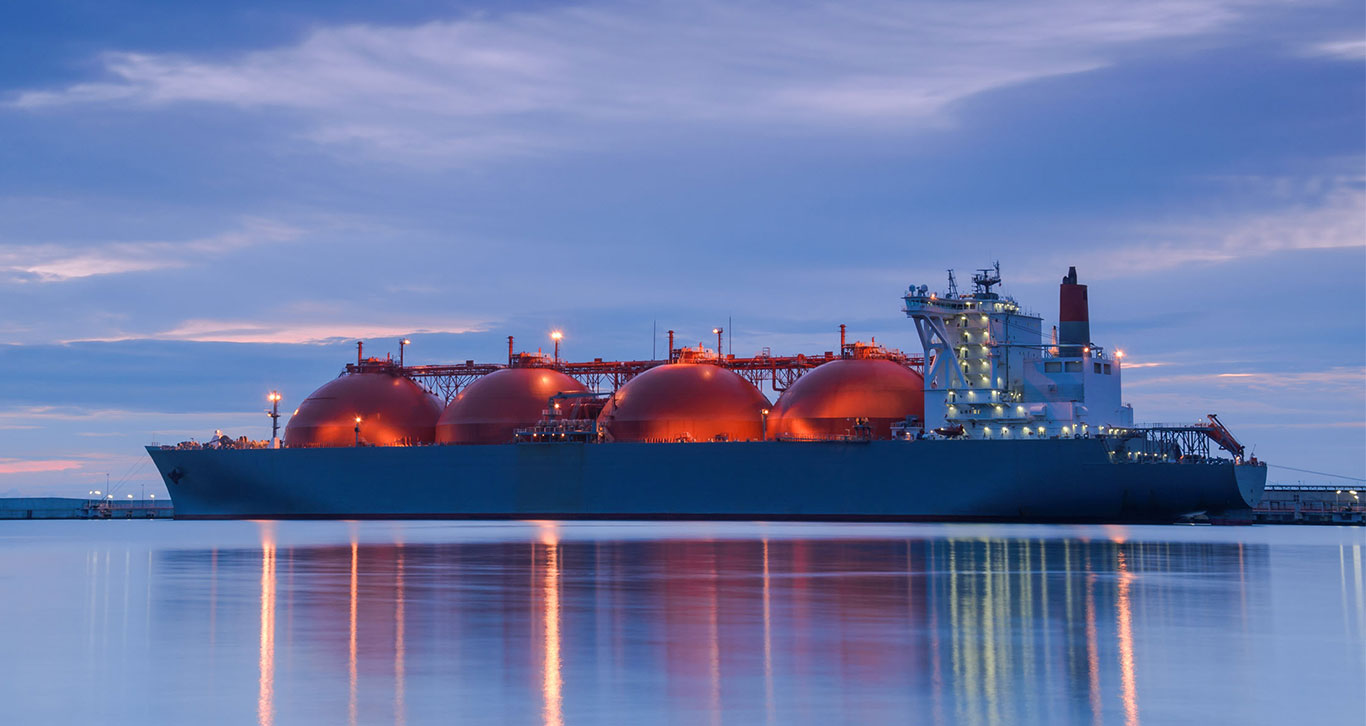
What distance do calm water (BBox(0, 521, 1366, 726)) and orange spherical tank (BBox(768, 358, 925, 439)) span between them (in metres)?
28.9

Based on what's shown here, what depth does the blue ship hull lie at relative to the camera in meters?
50.8

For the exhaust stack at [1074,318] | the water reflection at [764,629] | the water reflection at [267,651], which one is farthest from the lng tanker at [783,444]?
the water reflection at [267,651]

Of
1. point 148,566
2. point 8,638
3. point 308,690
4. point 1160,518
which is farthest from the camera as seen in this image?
point 1160,518

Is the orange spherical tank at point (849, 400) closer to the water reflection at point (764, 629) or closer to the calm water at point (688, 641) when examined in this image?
the water reflection at point (764, 629)

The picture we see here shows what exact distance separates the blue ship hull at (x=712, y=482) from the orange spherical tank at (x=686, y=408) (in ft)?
7.53

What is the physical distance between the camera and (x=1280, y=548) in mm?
35625

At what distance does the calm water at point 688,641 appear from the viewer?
1059 cm

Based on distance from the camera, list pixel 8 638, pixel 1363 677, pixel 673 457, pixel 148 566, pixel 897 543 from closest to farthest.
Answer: pixel 1363 677, pixel 8 638, pixel 148 566, pixel 897 543, pixel 673 457

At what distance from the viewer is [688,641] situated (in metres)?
14.1

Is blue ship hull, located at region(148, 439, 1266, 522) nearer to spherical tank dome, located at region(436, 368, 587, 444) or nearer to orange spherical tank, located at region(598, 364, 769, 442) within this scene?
orange spherical tank, located at region(598, 364, 769, 442)

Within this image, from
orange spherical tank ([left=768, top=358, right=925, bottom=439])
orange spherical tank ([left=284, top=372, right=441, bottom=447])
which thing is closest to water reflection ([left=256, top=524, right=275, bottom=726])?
orange spherical tank ([left=768, top=358, right=925, bottom=439])

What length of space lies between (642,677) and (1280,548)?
28.4 meters

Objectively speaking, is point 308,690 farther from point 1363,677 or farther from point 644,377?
point 644,377

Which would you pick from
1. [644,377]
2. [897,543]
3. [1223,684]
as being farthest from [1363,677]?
[644,377]
